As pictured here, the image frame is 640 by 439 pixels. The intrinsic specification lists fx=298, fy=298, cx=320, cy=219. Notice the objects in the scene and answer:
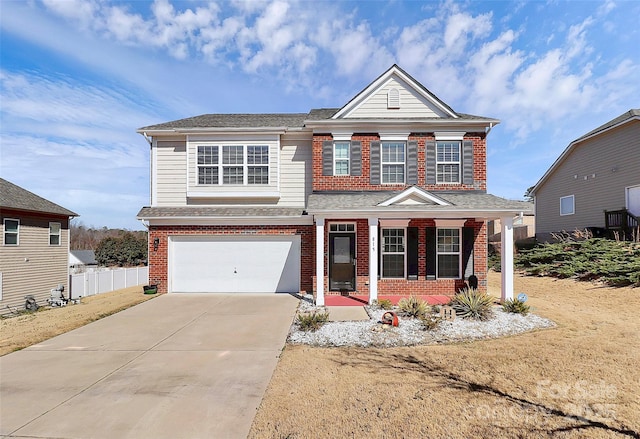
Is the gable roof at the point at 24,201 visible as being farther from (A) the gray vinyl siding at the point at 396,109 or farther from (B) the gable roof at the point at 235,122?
(A) the gray vinyl siding at the point at 396,109

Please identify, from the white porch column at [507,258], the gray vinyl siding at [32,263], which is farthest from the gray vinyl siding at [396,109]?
the gray vinyl siding at [32,263]

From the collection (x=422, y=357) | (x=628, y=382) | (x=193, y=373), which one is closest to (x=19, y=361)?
(x=193, y=373)

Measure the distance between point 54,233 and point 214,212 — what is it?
10138mm

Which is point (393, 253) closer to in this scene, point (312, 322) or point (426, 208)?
point (426, 208)

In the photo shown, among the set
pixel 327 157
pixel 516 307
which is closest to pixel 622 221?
pixel 516 307

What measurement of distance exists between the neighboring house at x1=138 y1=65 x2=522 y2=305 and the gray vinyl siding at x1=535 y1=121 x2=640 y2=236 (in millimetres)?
11109

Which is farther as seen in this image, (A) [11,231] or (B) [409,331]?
(A) [11,231]

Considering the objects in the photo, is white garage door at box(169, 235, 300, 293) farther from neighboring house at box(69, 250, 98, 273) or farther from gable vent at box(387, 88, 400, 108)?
neighboring house at box(69, 250, 98, 273)

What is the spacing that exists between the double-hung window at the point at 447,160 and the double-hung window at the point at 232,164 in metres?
6.68

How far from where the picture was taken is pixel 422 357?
5750 millimetres

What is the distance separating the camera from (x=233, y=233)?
11758mm

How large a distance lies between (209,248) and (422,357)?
8.97 metres

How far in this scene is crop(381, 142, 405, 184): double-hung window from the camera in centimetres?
1138

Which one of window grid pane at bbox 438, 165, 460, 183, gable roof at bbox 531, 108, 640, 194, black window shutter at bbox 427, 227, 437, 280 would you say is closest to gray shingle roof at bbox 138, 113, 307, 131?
window grid pane at bbox 438, 165, 460, 183
